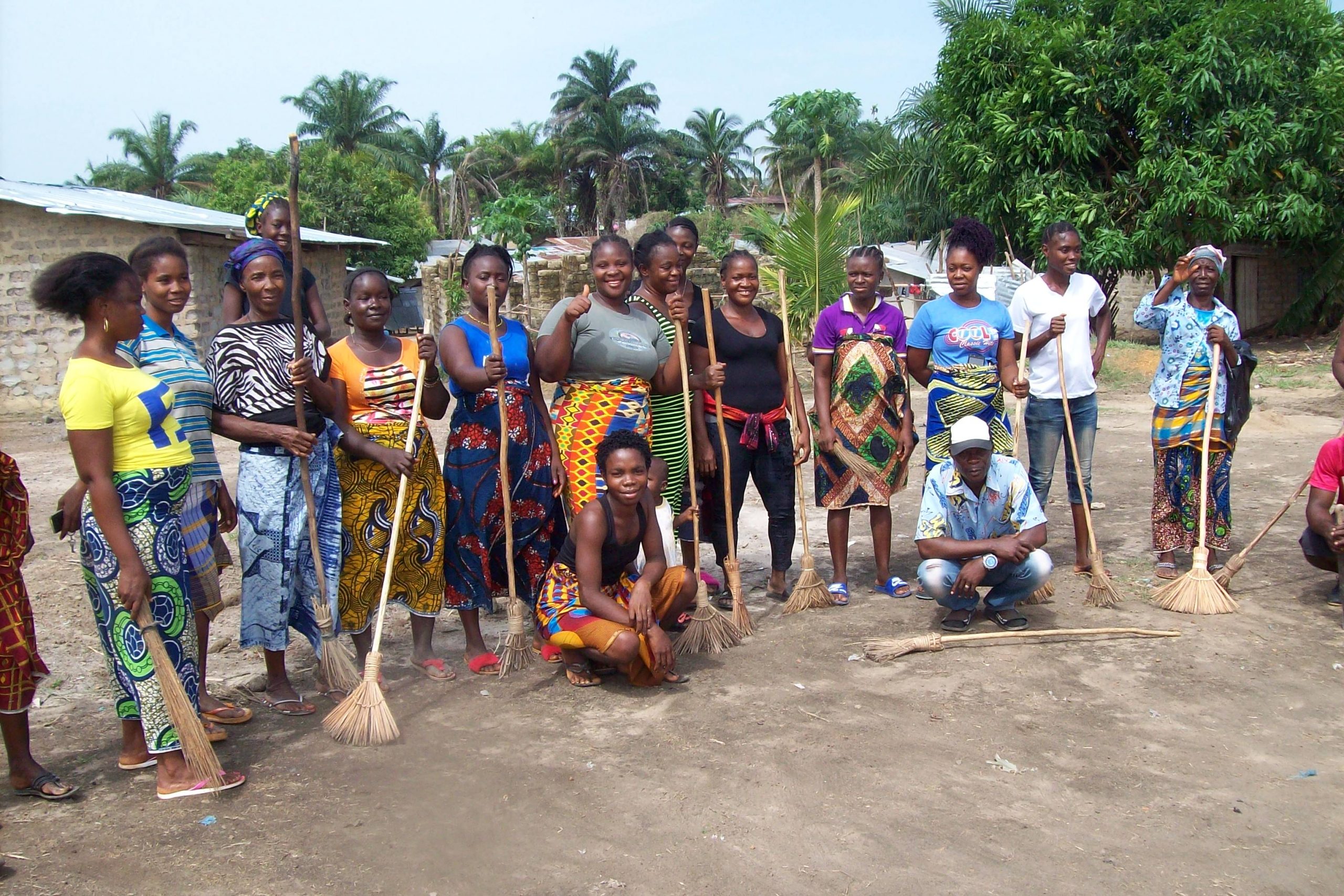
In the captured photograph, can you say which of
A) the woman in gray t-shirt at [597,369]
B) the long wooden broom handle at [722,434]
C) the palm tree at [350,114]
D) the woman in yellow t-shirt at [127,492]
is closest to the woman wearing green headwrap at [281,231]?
the woman in gray t-shirt at [597,369]

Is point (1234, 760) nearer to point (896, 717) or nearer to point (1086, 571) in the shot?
point (896, 717)

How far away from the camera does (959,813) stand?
127 inches

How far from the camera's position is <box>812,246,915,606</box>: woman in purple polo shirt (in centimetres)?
542

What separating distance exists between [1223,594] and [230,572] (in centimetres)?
533

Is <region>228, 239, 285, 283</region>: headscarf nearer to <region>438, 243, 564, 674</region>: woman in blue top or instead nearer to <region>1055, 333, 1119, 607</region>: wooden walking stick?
<region>438, 243, 564, 674</region>: woman in blue top

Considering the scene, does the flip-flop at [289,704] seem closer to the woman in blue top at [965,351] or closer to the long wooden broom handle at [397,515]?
the long wooden broom handle at [397,515]

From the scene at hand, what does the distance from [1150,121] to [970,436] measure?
14059 mm

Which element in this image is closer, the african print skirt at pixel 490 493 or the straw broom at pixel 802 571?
the african print skirt at pixel 490 493

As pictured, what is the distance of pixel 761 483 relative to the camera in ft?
17.8

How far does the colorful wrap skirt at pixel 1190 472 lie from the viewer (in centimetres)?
554

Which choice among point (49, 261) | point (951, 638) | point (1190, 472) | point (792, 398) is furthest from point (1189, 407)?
point (49, 261)

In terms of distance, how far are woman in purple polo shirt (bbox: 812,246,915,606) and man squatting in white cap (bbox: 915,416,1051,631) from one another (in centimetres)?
57

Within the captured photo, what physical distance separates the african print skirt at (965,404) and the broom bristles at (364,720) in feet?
9.27

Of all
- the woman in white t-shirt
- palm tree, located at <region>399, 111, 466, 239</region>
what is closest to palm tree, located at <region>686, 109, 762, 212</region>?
palm tree, located at <region>399, 111, 466, 239</region>
